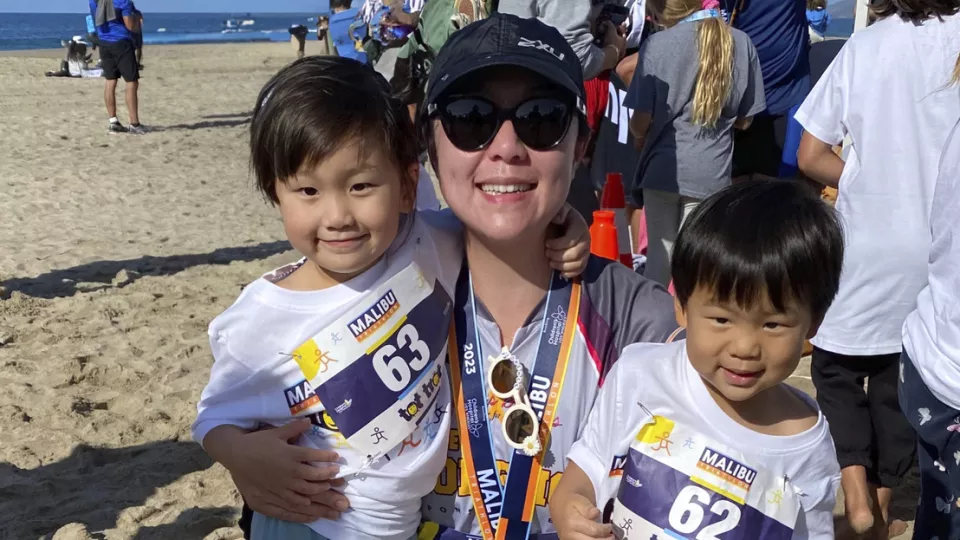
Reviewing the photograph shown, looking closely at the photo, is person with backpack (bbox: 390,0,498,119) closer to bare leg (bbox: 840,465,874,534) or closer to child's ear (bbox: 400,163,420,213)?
child's ear (bbox: 400,163,420,213)

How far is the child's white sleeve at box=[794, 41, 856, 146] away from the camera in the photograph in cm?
298

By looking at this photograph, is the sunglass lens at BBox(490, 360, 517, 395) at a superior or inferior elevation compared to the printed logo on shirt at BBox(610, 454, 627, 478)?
superior

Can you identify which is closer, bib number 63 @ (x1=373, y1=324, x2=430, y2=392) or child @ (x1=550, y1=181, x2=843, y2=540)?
child @ (x1=550, y1=181, x2=843, y2=540)

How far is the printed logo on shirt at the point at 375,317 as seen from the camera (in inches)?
71.0

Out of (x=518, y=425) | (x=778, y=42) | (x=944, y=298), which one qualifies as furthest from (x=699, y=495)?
(x=778, y=42)

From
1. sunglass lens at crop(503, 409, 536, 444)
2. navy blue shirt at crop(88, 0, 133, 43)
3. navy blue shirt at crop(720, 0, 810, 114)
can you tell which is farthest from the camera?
navy blue shirt at crop(88, 0, 133, 43)

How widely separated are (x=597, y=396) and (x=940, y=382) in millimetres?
1000

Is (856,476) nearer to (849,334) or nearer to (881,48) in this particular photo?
(849,334)

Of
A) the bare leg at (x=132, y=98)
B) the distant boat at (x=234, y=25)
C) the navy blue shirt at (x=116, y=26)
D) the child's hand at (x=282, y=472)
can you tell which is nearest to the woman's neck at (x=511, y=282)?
the child's hand at (x=282, y=472)

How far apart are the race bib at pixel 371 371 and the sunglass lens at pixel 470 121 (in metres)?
0.35

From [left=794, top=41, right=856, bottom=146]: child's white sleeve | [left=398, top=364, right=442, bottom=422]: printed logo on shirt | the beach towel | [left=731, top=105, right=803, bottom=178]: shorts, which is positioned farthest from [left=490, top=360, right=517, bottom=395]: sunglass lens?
the beach towel

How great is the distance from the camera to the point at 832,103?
3023 mm

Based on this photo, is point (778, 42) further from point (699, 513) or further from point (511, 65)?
point (699, 513)

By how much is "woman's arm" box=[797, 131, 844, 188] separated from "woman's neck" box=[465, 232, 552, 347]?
63.9 inches
